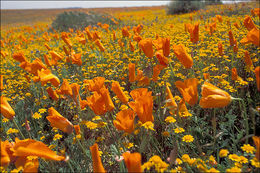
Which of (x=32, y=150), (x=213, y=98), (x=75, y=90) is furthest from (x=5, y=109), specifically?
(x=213, y=98)

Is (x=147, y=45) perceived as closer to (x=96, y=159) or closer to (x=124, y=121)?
(x=124, y=121)

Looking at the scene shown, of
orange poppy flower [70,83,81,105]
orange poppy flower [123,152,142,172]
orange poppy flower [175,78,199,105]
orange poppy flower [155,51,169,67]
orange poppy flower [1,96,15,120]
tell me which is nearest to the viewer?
orange poppy flower [123,152,142,172]

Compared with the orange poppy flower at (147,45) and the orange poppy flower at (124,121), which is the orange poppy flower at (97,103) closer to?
the orange poppy flower at (124,121)

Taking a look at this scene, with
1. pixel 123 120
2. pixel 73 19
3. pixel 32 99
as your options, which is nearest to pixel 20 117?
pixel 32 99

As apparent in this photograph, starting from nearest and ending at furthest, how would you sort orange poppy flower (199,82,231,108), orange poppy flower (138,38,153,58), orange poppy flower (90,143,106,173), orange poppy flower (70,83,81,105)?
1. orange poppy flower (90,143,106,173)
2. orange poppy flower (199,82,231,108)
3. orange poppy flower (70,83,81,105)
4. orange poppy flower (138,38,153,58)

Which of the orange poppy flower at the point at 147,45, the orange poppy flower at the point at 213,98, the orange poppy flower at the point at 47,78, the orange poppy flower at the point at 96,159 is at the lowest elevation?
the orange poppy flower at the point at 96,159

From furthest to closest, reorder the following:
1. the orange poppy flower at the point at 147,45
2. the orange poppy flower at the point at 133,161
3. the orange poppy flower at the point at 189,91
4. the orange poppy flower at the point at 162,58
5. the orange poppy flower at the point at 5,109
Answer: the orange poppy flower at the point at 147,45, the orange poppy flower at the point at 162,58, the orange poppy flower at the point at 5,109, the orange poppy flower at the point at 189,91, the orange poppy flower at the point at 133,161

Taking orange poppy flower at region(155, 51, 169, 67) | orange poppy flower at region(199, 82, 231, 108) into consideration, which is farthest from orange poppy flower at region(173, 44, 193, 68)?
orange poppy flower at region(199, 82, 231, 108)

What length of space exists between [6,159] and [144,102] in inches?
30.3

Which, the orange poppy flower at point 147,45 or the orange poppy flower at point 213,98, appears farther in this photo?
the orange poppy flower at point 147,45

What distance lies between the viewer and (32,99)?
3.34m

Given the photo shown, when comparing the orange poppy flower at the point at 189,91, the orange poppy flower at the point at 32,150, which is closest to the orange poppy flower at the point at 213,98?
the orange poppy flower at the point at 189,91

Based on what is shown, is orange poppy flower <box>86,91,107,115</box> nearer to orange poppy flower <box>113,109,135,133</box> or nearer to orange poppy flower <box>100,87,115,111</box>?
orange poppy flower <box>100,87,115,111</box>

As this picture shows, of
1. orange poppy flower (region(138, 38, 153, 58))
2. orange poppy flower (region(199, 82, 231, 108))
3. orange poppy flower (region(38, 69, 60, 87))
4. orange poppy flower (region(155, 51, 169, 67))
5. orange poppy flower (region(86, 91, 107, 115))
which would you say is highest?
orange poppy flower (region(138, 38, 153, 58))
